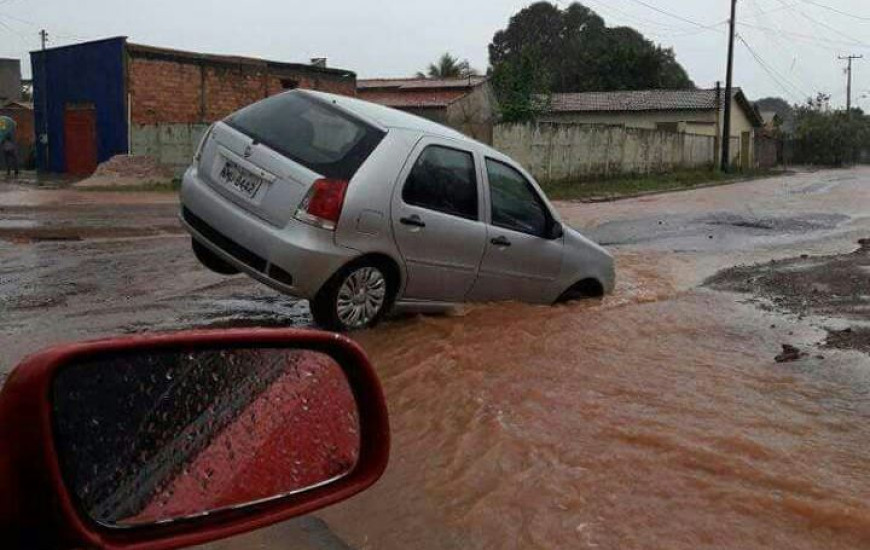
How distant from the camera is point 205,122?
93.2ft

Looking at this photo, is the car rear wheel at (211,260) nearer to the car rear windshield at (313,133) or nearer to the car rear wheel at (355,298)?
the car rear windshield at (313,133)

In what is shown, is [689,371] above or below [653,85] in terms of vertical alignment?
below

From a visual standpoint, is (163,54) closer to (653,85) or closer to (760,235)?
(760,235)

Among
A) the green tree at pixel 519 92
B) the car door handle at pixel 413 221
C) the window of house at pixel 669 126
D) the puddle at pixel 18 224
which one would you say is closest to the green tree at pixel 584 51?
the window of house at pixel 669 126

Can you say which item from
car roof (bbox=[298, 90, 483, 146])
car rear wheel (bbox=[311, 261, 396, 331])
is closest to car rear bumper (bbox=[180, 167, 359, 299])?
car rear wheel (bbox=[311, 261, 396, 331])

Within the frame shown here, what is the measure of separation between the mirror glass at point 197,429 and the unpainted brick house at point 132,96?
1012 inches

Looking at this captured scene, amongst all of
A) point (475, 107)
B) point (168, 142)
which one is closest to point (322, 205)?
point (168, 142)

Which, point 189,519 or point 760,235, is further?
point 760,235

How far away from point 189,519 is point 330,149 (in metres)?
4.61

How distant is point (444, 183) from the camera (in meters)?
6.36

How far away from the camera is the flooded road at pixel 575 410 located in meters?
3.49

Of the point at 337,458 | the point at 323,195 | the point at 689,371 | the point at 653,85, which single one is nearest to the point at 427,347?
the point at 323,195

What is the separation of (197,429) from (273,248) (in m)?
4.12

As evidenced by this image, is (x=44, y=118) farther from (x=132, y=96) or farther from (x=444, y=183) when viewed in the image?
(x=444, y=183)
